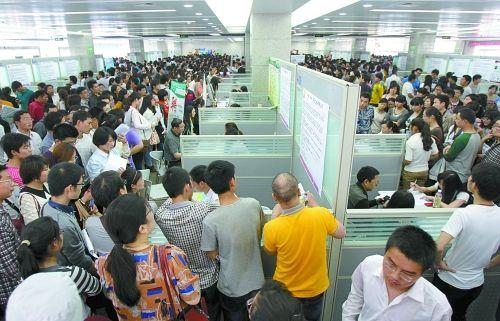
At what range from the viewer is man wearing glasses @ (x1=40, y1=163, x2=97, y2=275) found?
6.47ft

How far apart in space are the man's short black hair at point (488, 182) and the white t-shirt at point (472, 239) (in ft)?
0.24

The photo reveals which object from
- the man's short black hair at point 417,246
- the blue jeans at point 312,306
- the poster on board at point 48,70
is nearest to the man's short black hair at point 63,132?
the blue jeans at point 312,306

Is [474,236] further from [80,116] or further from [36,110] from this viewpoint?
[36,110]

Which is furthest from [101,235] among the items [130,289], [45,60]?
[45,60]

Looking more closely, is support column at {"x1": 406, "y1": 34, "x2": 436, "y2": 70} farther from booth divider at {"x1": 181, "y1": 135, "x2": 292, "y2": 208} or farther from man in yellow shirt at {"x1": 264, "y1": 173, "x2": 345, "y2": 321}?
man in yellow shirt at {"x1": 264, "y1": 173, "x2": 345, "y2": 321}

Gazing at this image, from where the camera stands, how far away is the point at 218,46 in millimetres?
34156

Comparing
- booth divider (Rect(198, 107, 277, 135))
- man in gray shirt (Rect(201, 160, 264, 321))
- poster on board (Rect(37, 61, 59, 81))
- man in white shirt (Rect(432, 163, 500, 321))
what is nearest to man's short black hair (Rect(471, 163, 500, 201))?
man in white shirt (Rect(432, 163, 500, 321))

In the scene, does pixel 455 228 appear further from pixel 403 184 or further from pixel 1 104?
pixel 1 104

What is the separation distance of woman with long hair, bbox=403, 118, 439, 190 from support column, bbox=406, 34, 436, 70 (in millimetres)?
12792

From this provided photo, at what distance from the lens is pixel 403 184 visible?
162 inches

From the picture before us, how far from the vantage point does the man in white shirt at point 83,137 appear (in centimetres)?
359

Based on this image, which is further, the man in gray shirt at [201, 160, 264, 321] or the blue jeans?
the blue jeans

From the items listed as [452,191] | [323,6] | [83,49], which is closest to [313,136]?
[452,191]

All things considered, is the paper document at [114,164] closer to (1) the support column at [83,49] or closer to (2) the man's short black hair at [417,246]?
(2) the man's short black hair at [417,246]
